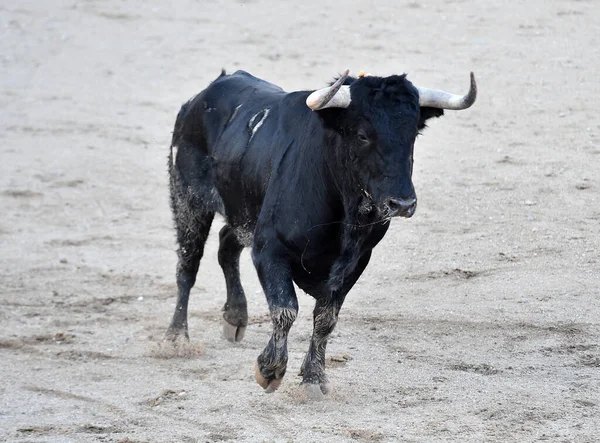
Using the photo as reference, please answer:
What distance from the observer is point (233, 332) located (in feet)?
25.2

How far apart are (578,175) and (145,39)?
248 inches

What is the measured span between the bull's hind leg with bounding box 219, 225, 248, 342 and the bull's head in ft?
5.82

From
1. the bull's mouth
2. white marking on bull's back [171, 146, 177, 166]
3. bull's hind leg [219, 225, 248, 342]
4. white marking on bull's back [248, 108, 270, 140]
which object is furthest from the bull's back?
the bull's mouth

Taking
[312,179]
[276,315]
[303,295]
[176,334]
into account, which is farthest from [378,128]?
[303,295]

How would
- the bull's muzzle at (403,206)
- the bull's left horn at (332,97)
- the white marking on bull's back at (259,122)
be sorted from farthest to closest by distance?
the white marking on bull's back at (259,122) → the bull's left horn at (332,97) → the bull's muzzle at (403,206)

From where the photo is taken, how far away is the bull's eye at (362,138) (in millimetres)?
5781

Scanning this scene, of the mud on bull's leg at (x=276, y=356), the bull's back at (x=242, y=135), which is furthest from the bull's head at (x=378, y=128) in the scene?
the mud on bull's leg at (x=276, y=356)

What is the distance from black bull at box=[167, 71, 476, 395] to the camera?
5754 mm

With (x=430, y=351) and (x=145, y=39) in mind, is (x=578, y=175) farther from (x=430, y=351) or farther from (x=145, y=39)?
(x=145, y=39)

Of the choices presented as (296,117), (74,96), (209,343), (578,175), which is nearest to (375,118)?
(296,117)

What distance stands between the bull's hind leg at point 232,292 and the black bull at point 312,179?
459 millimetres

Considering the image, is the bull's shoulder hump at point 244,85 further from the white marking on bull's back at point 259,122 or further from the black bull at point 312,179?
the white marking on bull's back at point 259,122

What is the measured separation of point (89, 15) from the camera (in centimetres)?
1485

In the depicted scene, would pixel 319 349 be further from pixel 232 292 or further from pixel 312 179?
pixel 232 292
